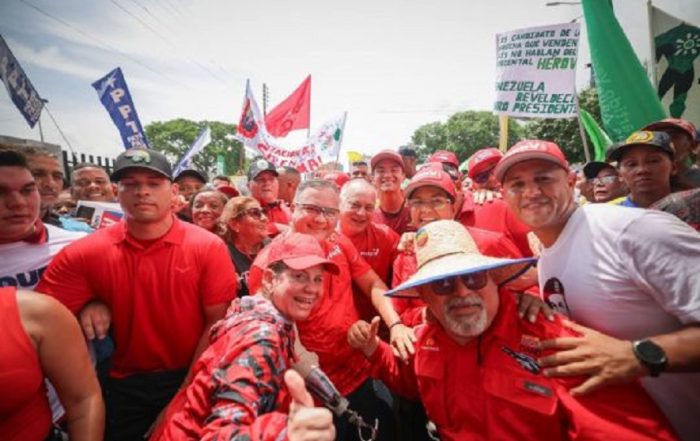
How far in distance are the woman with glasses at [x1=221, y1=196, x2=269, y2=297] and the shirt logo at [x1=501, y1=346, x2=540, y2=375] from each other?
8.77 ft

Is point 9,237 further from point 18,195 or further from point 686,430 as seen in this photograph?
point 686,430

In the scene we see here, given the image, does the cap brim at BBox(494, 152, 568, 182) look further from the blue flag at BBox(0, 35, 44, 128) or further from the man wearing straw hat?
the blue flag at BBox(0, 35, 44, 128)

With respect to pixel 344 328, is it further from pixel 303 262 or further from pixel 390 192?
pixel 390 192

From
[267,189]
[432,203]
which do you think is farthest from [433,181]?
[267,189]

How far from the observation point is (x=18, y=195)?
7.34 ft

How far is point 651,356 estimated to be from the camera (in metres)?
1.55

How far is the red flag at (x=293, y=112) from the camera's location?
10055 mm

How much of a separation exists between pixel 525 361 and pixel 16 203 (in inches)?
133

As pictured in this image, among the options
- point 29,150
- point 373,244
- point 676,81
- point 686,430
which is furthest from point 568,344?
point 676,81

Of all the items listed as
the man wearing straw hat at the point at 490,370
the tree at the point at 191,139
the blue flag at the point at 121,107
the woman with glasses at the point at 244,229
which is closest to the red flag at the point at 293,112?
the blue flag at the point at 121,107

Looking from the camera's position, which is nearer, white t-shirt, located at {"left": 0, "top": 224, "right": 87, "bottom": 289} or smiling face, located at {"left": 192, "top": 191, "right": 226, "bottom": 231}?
white t-shirt, located at {"left": 0, "top": 224, "right": 87, "bottom": 289}

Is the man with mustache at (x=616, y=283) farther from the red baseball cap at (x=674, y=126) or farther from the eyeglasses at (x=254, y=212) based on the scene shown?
the red baseball cap at (x=674, y=126)

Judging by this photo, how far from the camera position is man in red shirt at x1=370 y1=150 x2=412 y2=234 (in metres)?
4.35

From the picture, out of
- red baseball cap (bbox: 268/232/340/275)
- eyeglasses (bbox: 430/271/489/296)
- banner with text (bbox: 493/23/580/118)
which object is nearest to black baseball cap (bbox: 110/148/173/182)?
red baseball cap (bbox: 268/232/340/275)
